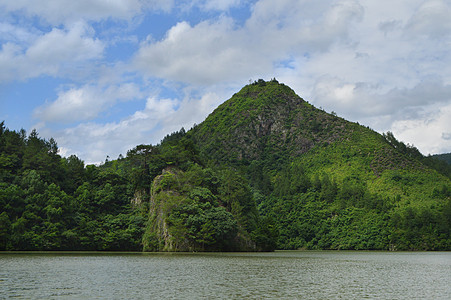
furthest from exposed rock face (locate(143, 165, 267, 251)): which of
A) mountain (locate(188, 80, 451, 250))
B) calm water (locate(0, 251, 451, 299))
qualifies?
calm water (locate(0, 251, 451, 299))

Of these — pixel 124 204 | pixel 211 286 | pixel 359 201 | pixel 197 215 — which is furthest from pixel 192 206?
pixel 359 201

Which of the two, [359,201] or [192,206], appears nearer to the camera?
[192,206]

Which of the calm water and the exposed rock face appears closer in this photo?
the calm water

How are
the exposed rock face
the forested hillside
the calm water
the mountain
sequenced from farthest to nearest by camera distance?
the mountain
the exposed rock face
the forested hillside
the calm water

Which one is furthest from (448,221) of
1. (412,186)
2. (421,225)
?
(412,186)

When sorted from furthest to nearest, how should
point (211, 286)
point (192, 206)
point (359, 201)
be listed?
1. point (359, 201)
2. point (192, 206)
3. point (211, 286)

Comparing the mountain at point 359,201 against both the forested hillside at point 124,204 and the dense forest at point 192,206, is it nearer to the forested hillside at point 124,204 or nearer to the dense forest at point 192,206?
the dense forest at point 192,206

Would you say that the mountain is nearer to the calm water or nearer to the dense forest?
the dense forest

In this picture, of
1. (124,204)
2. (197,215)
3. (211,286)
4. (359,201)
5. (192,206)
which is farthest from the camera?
(359,201)

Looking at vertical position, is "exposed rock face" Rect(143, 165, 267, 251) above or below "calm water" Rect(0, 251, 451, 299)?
above

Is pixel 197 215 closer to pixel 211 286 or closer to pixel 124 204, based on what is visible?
pixel 124 204

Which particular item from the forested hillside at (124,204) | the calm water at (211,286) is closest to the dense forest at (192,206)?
the forested hillside at (124,204)

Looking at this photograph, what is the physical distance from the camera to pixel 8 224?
303ft

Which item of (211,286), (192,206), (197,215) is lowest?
(211,286)
